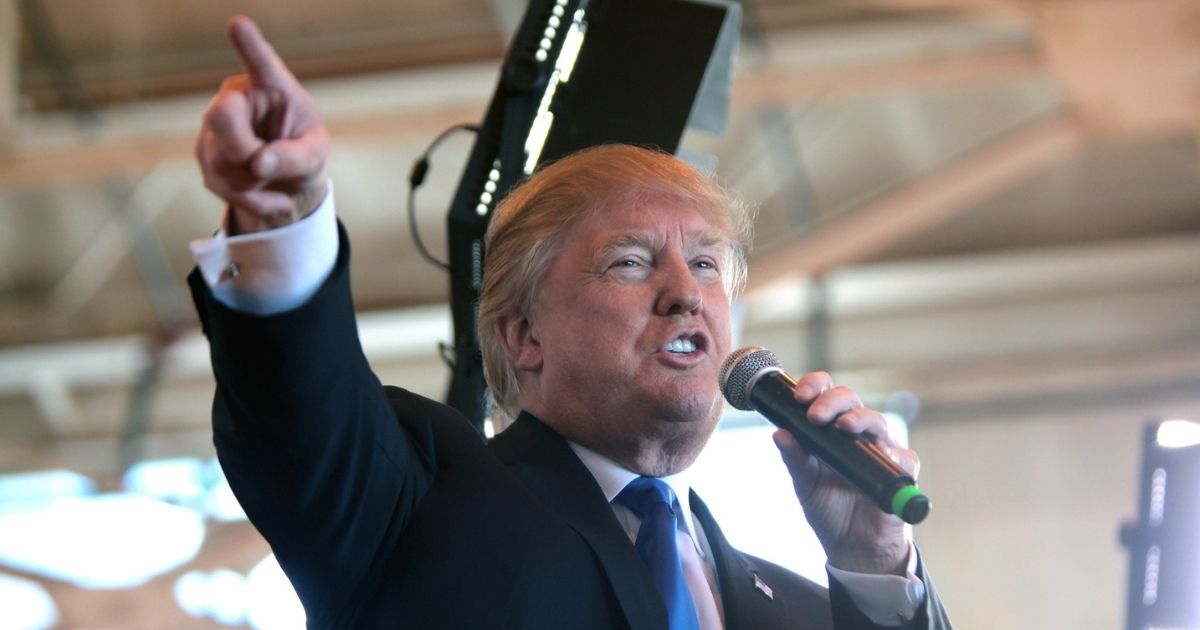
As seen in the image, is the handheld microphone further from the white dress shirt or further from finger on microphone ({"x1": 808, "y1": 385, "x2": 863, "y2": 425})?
the white dress shirt

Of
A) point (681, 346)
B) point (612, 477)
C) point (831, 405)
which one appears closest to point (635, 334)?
point (681, 346)

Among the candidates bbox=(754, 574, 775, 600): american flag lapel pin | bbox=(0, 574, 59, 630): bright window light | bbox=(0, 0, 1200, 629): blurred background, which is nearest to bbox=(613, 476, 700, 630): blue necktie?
bbox=(754, 574, 775, 600): american flag lapel pin

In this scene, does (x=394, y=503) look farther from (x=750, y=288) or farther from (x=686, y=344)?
(x=750, y=288)

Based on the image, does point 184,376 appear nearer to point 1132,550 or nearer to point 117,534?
point 117,534

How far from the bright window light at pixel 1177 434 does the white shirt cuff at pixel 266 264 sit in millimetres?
Answer: 973

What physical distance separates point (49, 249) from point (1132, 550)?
26.3 feet

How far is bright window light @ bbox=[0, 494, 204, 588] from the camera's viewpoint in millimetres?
8523

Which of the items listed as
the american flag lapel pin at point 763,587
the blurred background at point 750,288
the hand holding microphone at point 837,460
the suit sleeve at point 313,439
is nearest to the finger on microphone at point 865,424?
the hand holding microphone at point 837,460

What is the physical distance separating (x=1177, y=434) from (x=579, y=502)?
2.23 feet

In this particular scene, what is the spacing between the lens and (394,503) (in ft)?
4.77

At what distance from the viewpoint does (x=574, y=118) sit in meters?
2.44

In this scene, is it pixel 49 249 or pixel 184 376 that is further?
pixel 184 376

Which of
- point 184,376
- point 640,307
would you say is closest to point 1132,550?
point 640,307

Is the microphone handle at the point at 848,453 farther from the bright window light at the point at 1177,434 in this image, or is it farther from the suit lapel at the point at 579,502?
the bright window light at the point at 1177,434
